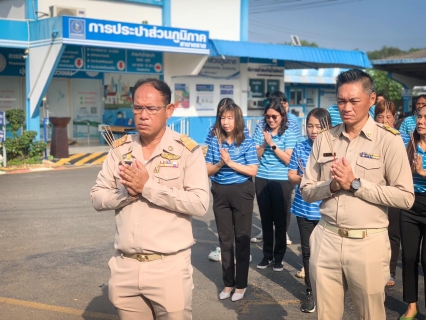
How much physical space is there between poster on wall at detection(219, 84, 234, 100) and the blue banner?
3.13 metres

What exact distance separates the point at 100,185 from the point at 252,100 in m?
19.8

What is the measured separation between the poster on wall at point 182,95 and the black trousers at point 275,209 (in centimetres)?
1417

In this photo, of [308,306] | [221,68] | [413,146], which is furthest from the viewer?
[221,68]

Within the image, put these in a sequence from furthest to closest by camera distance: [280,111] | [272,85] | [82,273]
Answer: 1. [272,85]
2. [280,111]
3. [82,273]

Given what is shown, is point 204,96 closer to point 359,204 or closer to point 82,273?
point 82,273

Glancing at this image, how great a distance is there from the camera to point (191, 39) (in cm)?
1841

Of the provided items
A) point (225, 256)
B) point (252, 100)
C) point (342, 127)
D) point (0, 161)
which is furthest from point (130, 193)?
point (252, 100)

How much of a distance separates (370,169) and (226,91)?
18.7 metres

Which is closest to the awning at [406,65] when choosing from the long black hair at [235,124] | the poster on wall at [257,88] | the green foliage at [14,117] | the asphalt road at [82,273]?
the poster on wall at [257,88]

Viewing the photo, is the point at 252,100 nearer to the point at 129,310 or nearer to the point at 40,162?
the point at 40,162

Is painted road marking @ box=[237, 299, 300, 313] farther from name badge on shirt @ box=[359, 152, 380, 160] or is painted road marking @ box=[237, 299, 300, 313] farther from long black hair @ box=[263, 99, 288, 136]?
name badge on shirt @ box=[359, 152, 380, 160]

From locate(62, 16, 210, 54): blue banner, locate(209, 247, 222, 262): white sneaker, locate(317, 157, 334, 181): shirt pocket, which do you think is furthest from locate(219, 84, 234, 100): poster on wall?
locate(317, 157, 334, 181): shirt pocket

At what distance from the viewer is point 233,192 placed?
5.59 meters

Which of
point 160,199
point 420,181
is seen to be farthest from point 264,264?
point 160,199
